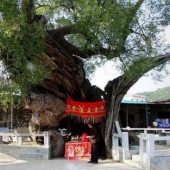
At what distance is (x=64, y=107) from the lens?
11.4 metres

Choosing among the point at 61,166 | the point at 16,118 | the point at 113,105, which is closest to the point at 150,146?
the point at 61,166

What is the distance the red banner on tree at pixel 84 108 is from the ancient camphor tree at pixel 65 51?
34 centimetres

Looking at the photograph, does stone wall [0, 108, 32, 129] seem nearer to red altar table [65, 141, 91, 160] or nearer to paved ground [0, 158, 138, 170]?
red altar table [65, 141, 91, 160]

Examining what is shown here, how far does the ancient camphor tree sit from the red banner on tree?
337 millimetres

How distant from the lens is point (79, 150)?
1038cm

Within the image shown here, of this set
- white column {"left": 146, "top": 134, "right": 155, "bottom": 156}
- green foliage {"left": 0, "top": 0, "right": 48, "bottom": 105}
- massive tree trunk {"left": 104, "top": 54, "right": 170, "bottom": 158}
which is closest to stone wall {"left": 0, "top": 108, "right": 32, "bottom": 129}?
massive tree trunk {"left": 104, "top": 54, "right": 170, "bottom": 158}

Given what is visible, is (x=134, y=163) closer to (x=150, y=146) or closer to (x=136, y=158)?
(x=136, y=158)

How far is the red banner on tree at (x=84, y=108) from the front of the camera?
36.4ft

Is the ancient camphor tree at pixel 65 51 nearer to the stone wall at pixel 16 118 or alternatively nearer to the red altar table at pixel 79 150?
the red altar table at pixel 79 150

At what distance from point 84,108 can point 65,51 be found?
257cm

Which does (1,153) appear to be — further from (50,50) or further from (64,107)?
(50,50)

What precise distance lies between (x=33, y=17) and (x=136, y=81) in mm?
4417

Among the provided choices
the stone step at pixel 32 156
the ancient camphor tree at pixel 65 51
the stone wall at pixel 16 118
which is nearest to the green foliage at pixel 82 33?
the ancient camphor tree at pixel 65 51

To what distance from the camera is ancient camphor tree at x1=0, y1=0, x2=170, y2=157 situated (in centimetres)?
761
